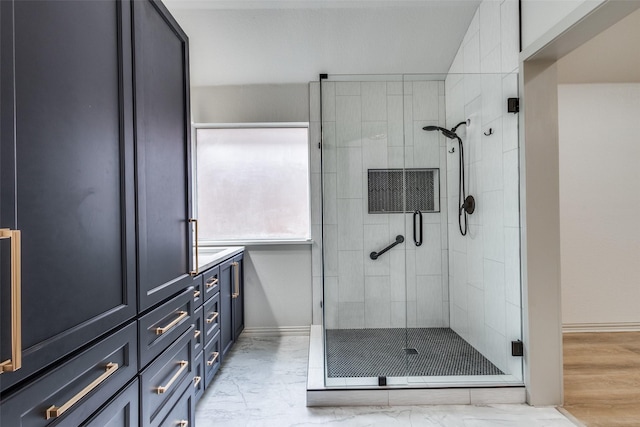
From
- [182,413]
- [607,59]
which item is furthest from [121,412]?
[607,59]

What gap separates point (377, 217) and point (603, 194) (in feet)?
7.35

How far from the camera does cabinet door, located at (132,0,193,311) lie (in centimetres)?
111

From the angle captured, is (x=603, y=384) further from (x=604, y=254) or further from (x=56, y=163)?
(x=56, y=163)

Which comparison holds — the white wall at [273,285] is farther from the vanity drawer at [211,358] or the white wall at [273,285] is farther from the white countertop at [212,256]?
the vanity drawer at [211,358]

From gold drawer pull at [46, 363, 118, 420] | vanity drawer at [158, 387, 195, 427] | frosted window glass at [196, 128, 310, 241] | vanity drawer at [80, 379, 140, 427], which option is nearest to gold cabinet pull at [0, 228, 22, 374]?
gold drawer pull at [46, 363, 118, 420]

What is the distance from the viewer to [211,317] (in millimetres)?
2271

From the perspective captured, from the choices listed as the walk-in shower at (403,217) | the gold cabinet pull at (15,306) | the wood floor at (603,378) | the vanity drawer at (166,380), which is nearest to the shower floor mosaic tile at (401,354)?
the walk-in shower at (403,217)

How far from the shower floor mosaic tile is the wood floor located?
0.48 metres

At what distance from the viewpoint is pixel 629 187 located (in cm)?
323

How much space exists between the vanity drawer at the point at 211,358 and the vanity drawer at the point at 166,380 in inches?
25.2

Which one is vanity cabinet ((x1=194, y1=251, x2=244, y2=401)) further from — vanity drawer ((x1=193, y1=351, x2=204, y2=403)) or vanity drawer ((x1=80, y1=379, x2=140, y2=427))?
vanity drawer ((x1=80, y1=379, x2=140, y2=427))

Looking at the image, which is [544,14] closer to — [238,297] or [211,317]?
[211,317]

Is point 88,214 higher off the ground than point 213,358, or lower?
higher

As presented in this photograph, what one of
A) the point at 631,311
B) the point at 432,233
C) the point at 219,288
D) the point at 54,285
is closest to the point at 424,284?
the point at 432,233
